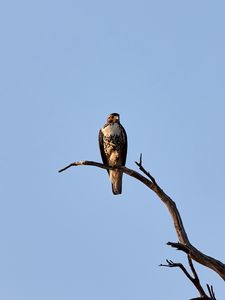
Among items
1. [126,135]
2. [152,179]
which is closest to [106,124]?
[126,135]

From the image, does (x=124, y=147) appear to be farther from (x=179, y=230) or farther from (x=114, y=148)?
(x=179, y=230)

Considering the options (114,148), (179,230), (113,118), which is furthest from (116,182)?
(179,230)

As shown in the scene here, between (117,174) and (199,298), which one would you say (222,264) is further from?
(117,174)

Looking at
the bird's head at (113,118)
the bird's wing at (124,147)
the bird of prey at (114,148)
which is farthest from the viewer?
the bird's head at (113,118)

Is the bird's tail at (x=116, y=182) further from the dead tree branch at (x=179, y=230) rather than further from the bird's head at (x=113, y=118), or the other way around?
the dead tree branch at (x=179, y=230)

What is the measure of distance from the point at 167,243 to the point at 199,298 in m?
0.66

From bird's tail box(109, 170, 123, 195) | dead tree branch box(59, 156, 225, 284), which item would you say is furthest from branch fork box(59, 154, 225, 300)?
bird's tail box(109, 170, 123, 195)

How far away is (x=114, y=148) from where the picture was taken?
13461mm

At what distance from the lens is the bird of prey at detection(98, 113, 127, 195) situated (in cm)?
1348

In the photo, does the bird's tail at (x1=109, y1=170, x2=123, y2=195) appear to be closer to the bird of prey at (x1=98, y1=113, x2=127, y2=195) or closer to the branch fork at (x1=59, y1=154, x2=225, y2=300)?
the bird of prey at (x1=98, y1=113, x2=127, y2=195)

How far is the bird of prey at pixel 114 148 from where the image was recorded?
1348 centimetres

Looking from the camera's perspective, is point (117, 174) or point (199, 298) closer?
point (199, 298)

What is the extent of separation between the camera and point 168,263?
759 centimetres

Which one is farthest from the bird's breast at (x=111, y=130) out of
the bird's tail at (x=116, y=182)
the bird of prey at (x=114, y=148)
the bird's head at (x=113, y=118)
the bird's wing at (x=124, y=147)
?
the bird's tail at (x=116, y=182)
